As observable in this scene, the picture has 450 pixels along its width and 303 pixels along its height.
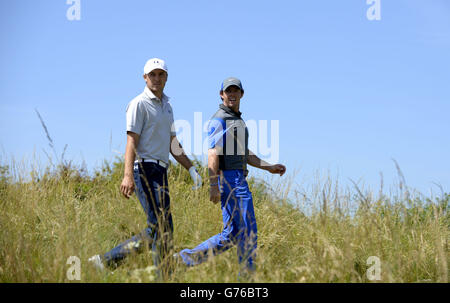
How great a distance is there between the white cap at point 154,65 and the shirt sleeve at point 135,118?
36 cm

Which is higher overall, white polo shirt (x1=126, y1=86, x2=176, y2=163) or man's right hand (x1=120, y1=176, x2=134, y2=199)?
white polo shirt (x1=126, y1=86, x2=176, y2=163)

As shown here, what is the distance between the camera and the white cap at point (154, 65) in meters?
3.91

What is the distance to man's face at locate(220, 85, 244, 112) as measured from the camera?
4.33 m

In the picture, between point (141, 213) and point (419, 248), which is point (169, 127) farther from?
point (419, 248)

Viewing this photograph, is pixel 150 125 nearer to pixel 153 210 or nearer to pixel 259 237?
pixel 153 210

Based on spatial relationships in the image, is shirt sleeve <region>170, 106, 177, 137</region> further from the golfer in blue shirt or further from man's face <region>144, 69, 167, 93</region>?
the golfer in blue shirt

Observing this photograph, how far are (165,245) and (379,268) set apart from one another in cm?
191

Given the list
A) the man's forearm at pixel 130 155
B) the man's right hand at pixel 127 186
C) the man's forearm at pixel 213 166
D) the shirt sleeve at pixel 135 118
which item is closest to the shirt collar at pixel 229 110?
the man's forearm at pixel 213 166

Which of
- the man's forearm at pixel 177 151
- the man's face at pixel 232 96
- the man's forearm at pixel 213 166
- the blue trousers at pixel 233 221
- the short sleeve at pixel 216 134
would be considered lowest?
the blue trousers at pixel 233 221

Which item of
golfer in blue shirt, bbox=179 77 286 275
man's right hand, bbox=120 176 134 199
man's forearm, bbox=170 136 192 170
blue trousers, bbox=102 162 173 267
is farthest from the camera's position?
man's forearm, bbox=170 136 192 170

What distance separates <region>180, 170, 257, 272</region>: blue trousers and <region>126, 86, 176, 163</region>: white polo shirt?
2.16ft
